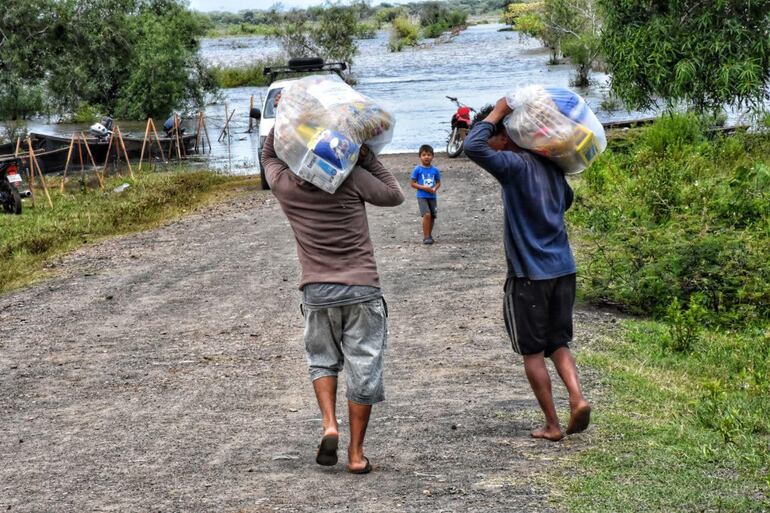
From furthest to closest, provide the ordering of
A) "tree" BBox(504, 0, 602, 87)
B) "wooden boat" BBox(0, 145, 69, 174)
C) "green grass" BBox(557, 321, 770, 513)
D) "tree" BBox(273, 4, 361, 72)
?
"tree" BBox(273, 4, 361, 72) < "tree" BBox(504, 0, 602, 87) < "wooden boat" BBox(0, 145, 69, 174) < "green grass" BBox(557, 321, 770, 513)

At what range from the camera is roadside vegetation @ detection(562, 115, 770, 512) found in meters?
4.91

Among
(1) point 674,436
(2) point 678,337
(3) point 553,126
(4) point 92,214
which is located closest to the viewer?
(3) point 553,126

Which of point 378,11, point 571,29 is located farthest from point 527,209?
point 378,11

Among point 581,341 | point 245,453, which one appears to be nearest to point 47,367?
point 245,453

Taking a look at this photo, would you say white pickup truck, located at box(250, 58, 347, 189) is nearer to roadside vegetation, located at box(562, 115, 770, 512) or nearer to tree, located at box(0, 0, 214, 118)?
roadside vegetation, located at box(562, 115, 770, 512)

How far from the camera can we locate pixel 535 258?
5.38 m

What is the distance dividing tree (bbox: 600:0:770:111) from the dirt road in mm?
7331

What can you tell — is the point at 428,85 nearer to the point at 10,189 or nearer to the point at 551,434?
the point at 10,189

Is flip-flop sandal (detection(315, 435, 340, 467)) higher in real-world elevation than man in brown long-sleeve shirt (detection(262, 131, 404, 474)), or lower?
lower

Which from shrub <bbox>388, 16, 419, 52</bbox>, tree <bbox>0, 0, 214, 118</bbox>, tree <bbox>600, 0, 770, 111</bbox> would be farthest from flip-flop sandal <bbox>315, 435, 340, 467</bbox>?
shrub <bbox>388, 16, 419, 52</bbox>

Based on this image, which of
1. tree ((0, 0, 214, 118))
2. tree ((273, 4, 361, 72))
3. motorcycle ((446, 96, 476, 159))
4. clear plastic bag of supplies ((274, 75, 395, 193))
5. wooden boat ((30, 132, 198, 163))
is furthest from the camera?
tree ((273, 4, 361, 72))

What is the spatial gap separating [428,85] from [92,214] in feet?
113

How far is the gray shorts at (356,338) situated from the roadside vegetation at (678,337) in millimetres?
963

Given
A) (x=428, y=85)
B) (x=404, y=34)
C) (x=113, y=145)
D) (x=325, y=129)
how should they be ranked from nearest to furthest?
(x=325, y=129) → (x=113, y=145) → (x=428, y=85) → (x=404, y=34)
